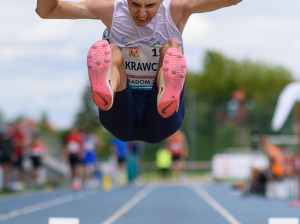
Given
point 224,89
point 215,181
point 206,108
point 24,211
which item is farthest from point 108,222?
point 224,89

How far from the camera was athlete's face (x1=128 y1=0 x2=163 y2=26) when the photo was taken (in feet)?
12.4

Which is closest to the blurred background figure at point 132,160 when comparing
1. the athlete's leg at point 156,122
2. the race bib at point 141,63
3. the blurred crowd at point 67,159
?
the blurred crowd at point 67,159

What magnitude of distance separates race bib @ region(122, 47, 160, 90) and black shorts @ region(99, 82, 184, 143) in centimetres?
11

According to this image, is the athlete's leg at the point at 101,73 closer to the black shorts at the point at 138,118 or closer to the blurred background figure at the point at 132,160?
the black shorts at the point at 138,118

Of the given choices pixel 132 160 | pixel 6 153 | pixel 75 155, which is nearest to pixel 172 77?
pixel 6 153

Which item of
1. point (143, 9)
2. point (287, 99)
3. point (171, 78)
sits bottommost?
point (287, 99)

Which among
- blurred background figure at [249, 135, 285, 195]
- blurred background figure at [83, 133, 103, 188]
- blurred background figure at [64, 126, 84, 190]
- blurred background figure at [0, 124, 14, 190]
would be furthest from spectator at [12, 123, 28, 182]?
A: blurred background figure at [249, 135, 285, 195]

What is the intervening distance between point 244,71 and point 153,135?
144 feet

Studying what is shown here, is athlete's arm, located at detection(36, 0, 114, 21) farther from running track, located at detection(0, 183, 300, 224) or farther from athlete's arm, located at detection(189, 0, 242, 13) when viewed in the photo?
running track, located at detection(0, 183, 300, 224)

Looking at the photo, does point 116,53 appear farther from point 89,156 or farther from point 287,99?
point 89,156

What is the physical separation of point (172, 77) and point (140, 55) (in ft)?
1.89

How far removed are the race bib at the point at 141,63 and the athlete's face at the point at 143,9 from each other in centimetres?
25

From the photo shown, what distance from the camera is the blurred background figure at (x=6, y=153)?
11.9m

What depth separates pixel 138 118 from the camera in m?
4.41
